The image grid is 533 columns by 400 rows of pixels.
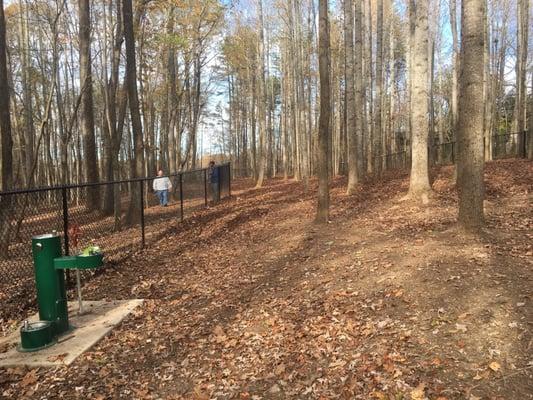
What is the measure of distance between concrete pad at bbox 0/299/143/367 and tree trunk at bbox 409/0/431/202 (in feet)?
23.2

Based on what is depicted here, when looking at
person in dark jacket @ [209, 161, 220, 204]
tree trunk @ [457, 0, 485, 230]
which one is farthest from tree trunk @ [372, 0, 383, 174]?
tree trunk @ [457, 0, 485, 230]

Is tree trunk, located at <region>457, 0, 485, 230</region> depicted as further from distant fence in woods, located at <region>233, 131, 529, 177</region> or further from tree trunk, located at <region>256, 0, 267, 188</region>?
tree trunk, located at <region>256, 0, 267, 188</region>

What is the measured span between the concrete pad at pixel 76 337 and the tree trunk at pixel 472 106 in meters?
5.14

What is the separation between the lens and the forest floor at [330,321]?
12.2 ft

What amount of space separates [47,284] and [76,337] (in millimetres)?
688

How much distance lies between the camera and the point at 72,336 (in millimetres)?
5039

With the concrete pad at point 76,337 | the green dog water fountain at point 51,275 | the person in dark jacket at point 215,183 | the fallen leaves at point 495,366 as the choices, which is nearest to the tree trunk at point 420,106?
the fallen leaves at point 495,366

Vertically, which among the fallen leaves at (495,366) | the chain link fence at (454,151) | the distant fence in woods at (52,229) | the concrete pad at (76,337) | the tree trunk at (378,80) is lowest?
the concrete pad at (76,337)

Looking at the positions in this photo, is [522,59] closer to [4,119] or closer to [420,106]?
[420,106]

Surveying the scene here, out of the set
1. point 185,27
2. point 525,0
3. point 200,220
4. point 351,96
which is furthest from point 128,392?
point 525,0

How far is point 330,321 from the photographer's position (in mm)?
4883

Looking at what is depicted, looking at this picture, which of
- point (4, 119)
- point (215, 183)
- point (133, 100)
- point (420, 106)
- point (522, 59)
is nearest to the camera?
point (4, 119)

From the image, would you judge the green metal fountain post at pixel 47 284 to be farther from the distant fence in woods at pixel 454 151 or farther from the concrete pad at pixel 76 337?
the distant fence in woods at pixel 454 151

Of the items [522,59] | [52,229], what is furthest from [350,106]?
[522,59]
